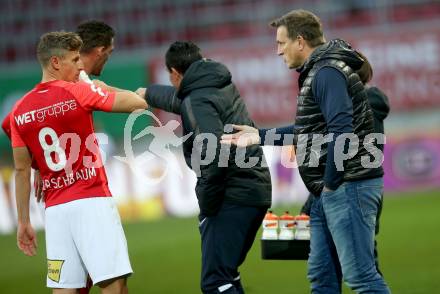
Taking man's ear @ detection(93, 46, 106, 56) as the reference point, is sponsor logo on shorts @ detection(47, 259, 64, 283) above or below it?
below

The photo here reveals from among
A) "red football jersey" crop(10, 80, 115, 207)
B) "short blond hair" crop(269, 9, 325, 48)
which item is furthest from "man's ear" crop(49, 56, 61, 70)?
"short blond hair" crop(269, 9, 325, 48)

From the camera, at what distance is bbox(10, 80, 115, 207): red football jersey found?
19.5ft

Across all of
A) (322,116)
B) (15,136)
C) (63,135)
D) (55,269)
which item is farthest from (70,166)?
(322,116)

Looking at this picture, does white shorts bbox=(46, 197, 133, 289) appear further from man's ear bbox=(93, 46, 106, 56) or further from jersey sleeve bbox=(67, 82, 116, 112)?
man's ear bbox=(93, 46, 106, 56)

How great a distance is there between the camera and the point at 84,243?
5988 millimetres

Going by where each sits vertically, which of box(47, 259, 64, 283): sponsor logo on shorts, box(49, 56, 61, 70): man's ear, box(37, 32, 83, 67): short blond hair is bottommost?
box(47, 259, 64, 283): sponsor logo on shorts

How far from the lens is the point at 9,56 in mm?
19453

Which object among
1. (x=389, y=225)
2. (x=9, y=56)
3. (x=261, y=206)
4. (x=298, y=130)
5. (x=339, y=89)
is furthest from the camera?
(x=9, y=56)

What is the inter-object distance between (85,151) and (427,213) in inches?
388

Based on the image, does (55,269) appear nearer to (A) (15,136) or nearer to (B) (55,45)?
(A) (15,136)

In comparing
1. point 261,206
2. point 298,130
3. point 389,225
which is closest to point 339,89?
point 298,130

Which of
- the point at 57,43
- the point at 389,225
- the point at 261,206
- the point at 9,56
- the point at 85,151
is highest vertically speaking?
the point at 9,56

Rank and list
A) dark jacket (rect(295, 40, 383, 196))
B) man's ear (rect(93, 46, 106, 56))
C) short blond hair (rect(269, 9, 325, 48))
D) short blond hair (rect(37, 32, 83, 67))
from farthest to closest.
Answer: man's ear (rect(93, 46, 106, 56))
short blond hair (rect(269, 9, 325, 48))
short blond hair (rect(37, 32, 83, 67))
dark jacket (rect(295, 40, 383, 196))

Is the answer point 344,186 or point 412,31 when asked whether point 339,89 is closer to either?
point 344,186
